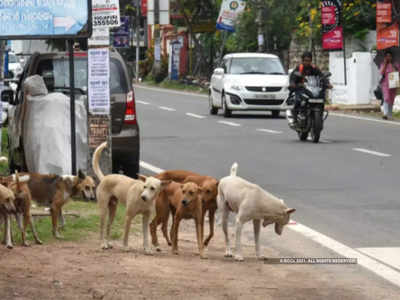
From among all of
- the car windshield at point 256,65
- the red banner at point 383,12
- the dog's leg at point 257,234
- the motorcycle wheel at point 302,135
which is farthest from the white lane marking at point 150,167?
the red banner at point 383,12

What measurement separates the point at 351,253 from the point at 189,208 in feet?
5.00

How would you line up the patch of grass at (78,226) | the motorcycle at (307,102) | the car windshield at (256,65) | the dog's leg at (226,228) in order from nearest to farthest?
1. the dog's leg at (226,228)
2. the patch of grass at (78,226)
3. the motorcycle at (307,102)
4. the car windshield at (256,65)

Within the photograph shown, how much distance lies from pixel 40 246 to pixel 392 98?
75.4ft

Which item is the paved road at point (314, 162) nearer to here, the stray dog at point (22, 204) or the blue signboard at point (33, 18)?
the stray dog at point (22, 204)

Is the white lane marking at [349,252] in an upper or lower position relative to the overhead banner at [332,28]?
lower

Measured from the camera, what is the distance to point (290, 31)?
196 feet

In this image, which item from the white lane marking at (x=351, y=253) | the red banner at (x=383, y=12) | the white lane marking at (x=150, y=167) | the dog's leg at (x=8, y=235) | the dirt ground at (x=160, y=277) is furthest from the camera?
the red banner at (x=383, y=12)

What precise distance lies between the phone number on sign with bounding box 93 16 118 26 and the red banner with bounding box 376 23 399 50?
81.6 feet

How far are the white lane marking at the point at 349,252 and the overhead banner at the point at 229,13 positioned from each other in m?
48.0

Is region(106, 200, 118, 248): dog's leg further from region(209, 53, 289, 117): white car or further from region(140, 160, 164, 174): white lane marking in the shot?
region(209, 53, 289, 117): white car

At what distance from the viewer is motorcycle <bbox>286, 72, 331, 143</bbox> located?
24.7m

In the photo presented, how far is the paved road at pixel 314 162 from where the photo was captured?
1265 cm

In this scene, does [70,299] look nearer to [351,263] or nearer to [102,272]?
[102,272]

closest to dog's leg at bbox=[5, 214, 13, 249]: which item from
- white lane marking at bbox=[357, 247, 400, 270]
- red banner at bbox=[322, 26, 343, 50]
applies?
white lane marking at bbox=[357, 247, 400, 270]
